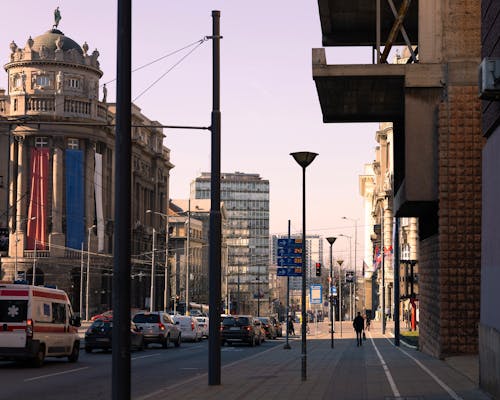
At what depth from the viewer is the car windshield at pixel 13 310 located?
→ 27.1m

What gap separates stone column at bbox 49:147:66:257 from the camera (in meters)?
99.0

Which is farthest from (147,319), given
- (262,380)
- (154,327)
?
(262,380)

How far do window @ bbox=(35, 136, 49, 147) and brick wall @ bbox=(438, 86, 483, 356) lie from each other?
76636 mm

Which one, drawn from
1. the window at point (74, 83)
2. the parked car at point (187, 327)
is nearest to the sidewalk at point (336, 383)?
the parked car at point (187, 327)

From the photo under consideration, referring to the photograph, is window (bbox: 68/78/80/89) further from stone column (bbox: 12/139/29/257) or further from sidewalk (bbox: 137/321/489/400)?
sidewalk (bbox: 137/321/489/400)

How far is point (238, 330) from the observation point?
49.6 meters

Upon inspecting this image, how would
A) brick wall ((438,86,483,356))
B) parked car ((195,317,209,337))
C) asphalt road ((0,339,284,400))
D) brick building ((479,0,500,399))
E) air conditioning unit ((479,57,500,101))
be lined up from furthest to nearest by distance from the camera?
parked car ((195,317,209,337)) < brick wall ((438,86,483,356)) < asphalt road ((0,339,284,400)) < brick building ((479,0,500,399)) < air conditioning unit ((479,57,500,101))

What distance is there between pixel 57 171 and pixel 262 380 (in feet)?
265

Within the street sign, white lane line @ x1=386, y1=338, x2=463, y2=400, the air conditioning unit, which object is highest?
the air conditioning unit

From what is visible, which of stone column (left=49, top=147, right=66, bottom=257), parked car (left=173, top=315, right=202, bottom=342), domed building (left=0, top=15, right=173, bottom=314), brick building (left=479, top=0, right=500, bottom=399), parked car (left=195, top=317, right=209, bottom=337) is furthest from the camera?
stone column (left=49, top=147, right=66, bottom=257)

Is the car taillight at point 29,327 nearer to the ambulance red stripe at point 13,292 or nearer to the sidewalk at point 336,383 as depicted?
the ambulance red stripe at point 13,292

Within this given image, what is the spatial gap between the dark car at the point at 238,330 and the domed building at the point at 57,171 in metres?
46.5

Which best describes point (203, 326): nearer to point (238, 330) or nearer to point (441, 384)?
point (238, 330)

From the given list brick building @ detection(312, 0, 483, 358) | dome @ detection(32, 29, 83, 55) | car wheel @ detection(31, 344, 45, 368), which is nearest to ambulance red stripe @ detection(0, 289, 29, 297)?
car wheel @ detection(31, 344, 45, 368)
